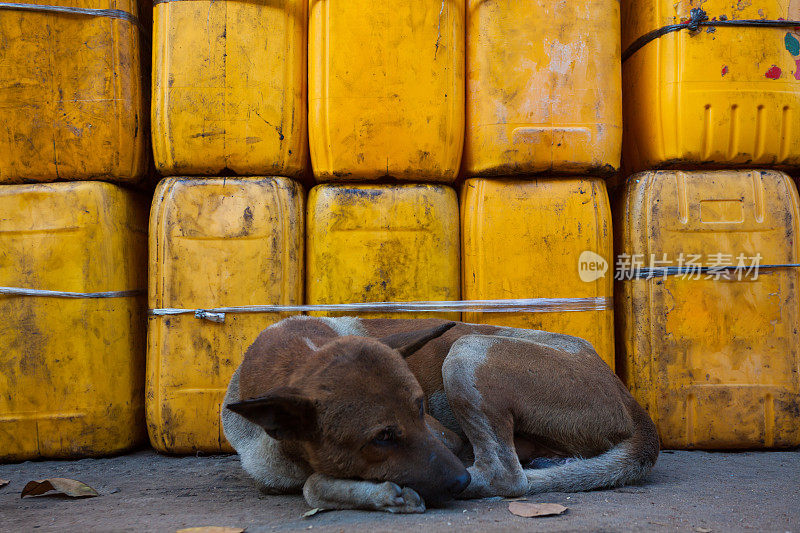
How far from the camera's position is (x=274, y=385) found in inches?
87.1

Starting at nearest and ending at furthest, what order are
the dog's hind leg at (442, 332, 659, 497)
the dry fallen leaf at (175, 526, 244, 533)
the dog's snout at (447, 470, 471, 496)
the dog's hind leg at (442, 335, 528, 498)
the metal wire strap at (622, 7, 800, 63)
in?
the dry fallen leaf at (175, 526, 244, 533) < the dog's snout at (447, 470, 471, 496) < the dog's hind leg at (442, 335, 528, 498) < the dog's hind leg at (442, 332, 659, 497) < the metal wire strap at (622, 7, 800, 63)

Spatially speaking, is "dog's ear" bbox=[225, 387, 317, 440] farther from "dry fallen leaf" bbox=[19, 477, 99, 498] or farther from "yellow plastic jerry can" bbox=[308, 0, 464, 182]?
"yellow plastic jerry can" bbox=[308, 0, 464, 182]

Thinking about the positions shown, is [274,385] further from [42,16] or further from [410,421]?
[42,16]

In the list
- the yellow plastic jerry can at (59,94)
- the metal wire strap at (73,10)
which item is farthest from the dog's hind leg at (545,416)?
the metal wire strap at (73,10)

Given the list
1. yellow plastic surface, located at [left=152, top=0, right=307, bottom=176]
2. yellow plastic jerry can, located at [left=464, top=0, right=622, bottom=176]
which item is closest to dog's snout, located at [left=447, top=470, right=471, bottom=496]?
yellow plastic jerry can, located at [left=464, top=0, right=622, bottom=176]

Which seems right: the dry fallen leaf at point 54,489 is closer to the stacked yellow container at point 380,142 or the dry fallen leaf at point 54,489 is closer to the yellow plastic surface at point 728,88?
the stacked yellow container at point 380,142

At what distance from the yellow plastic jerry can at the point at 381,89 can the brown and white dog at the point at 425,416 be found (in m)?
0.89

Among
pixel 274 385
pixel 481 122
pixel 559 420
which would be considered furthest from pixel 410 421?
pixel 481 122

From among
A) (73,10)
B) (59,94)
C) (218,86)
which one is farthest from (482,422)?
(73,10)

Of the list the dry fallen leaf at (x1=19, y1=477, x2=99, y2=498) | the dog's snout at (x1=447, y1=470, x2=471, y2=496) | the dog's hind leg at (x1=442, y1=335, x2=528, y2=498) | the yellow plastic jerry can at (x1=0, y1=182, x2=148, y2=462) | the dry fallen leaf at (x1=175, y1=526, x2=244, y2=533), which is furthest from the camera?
the yellow plastic jerry can at (x1=0, y1=182, x2=148, y2=462)

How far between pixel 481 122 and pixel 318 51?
0.94 m

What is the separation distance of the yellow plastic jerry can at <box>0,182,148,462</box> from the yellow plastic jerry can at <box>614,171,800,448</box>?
9.18 ft

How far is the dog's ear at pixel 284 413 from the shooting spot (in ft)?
6.18

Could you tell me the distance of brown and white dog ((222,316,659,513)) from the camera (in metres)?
1.98
